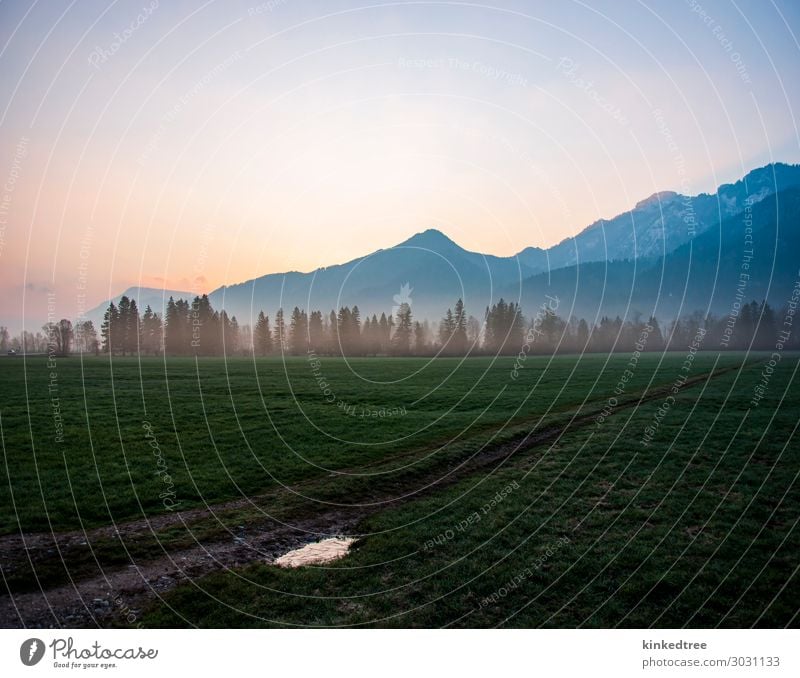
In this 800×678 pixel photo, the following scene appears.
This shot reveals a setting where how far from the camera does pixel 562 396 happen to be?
152ft

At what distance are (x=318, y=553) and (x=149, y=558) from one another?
4743 mm

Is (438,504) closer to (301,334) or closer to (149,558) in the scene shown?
(149,558)

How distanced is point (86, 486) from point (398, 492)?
12575mm

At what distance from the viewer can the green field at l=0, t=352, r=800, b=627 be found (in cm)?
1193

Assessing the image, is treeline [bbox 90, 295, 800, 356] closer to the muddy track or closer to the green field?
the green field

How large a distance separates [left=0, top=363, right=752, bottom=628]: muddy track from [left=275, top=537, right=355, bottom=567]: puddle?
40 centimetres

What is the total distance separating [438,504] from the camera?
747 inches

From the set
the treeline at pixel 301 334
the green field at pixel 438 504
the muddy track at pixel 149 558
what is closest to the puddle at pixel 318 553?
the muddy track at pixel 149 558

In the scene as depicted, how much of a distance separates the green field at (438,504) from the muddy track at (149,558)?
0.15 m

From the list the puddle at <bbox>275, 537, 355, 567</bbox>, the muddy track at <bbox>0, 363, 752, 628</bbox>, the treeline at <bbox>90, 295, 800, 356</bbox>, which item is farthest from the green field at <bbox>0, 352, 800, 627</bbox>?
the treeline at <bbox>90, 295, 800, 356</bbox>

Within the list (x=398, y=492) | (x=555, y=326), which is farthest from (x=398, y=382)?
(x=555, y=326)

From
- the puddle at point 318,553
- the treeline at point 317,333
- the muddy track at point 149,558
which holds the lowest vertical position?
the puddle at point 318,553

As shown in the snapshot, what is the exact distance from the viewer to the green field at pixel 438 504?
11.9 m

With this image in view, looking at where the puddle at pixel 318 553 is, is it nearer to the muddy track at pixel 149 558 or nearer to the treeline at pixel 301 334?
the muddy track at pixel 149 558
